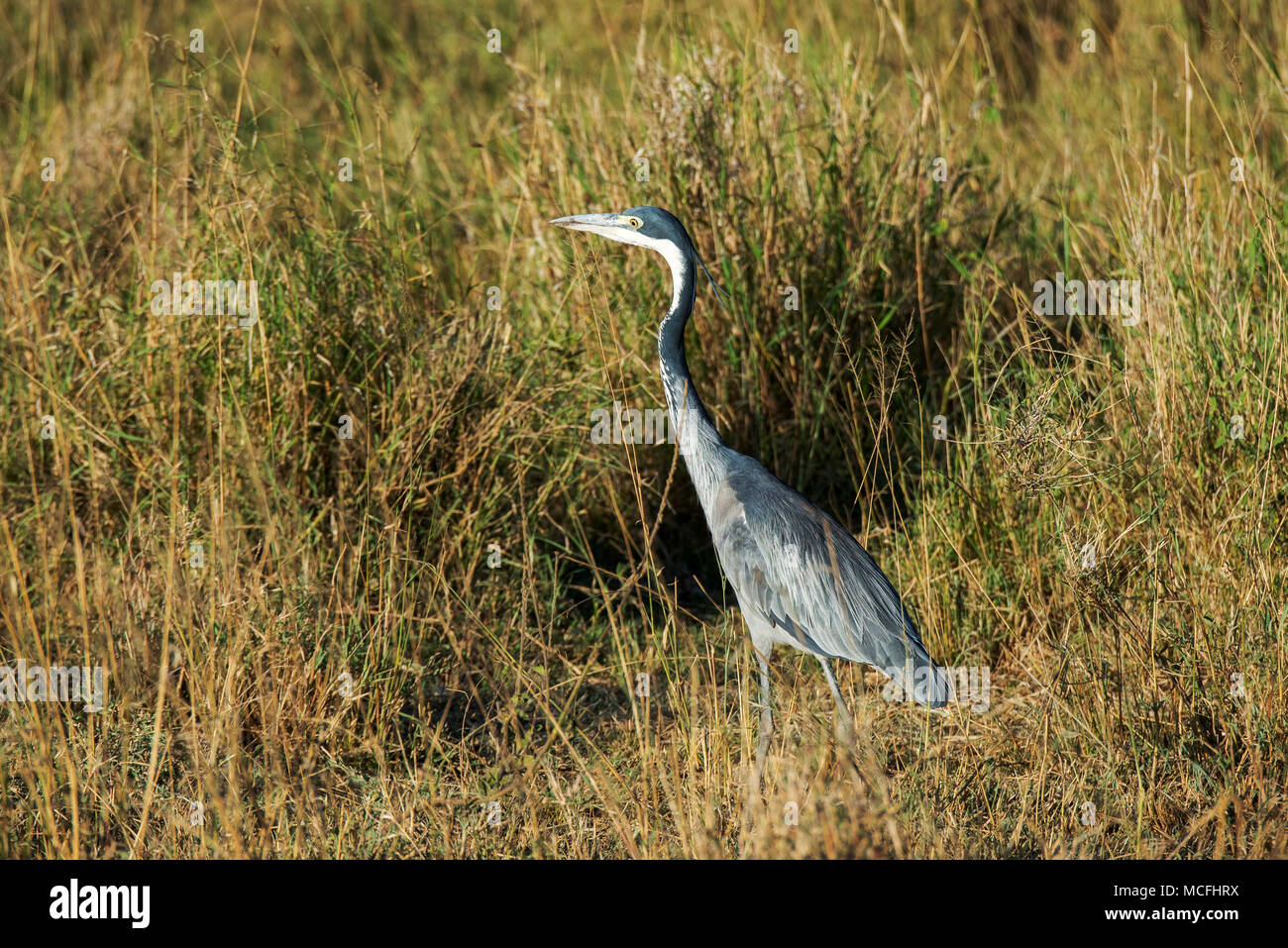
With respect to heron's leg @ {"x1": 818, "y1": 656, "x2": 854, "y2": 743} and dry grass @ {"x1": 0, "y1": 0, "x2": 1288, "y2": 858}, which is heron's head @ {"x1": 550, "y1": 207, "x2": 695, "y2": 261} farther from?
heron's leg @ {"x1": 818, "y1": 656, "x2": 854, "y2": 743}

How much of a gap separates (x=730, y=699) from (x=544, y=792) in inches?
31.9

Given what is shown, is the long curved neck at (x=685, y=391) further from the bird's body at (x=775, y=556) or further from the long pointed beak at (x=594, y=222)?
the long pointed beak at (x=594, y=222)

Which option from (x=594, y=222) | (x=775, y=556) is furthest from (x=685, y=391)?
(x=594, y=222)

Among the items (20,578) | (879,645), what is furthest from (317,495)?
(879,645)

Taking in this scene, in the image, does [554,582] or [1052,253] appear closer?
[554,582]

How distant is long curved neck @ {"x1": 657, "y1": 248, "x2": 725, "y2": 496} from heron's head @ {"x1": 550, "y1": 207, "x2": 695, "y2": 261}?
0.02m

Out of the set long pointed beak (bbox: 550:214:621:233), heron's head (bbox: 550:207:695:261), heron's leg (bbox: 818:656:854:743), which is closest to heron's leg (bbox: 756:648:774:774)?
heron's leg (bbox: 818:656:854:743)

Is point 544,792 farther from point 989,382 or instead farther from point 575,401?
point 989,382

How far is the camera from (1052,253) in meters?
5.20

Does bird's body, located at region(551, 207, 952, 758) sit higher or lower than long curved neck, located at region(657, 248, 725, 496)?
lower

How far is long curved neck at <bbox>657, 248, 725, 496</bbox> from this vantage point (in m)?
3.89

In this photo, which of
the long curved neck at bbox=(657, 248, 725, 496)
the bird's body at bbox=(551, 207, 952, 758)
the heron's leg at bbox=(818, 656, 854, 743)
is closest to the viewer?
the heron's leg at bbox=(818, 656, 854, 743)

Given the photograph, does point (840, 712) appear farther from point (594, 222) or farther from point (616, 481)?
point (594, 222)

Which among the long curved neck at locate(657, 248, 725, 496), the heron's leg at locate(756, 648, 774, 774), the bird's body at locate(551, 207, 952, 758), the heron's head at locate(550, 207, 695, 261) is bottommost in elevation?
the heron's leg at locate(756, 648, 774, 774)
